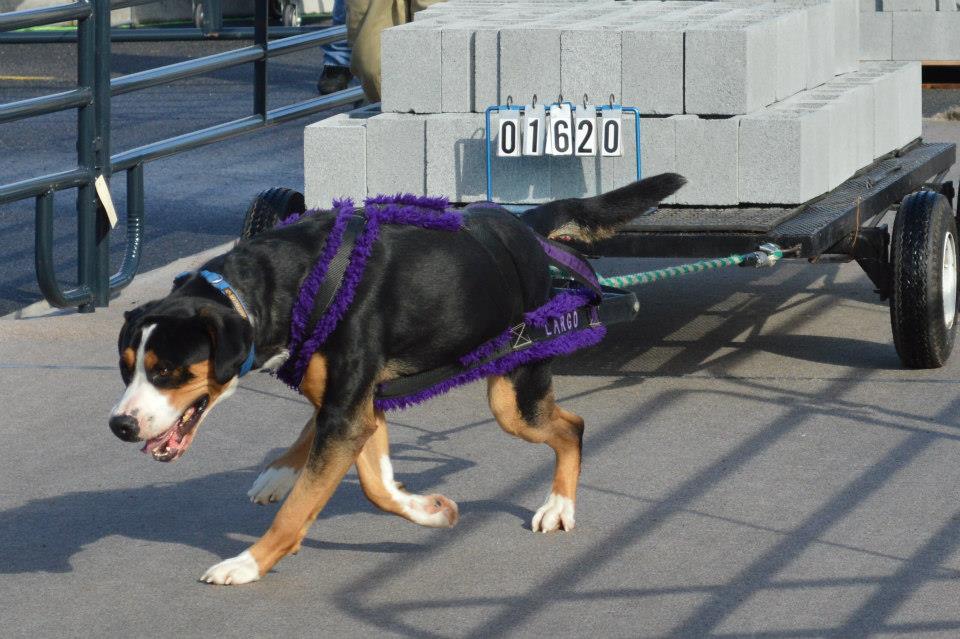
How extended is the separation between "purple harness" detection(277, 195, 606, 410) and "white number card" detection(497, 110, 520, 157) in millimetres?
1415

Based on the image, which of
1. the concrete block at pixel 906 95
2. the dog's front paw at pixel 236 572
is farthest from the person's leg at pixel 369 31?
the dog's front paw at pixel 236 572

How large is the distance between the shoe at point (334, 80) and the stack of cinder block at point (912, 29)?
20.1 ft

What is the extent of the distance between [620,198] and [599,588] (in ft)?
4.65

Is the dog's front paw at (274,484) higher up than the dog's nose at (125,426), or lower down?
lower down

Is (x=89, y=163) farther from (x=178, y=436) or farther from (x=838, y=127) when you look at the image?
(x=178, y=436)

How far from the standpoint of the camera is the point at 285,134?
14430 mm

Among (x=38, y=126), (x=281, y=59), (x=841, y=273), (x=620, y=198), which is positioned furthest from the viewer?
(x=281, y=59)

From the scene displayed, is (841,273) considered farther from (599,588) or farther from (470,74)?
(599,588)

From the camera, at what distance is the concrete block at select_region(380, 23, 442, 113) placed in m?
6.89

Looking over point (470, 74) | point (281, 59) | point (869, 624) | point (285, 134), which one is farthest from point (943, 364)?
point (281, 59)

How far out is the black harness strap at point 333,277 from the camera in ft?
14.4

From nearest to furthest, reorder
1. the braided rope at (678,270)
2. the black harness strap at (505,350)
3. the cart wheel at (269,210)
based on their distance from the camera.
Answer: the black harness strap at (505,350) → the braided rope at (678,270) → the cart wheel at (269,210)

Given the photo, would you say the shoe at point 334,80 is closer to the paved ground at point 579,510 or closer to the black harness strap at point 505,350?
the paved ground at point 579,510

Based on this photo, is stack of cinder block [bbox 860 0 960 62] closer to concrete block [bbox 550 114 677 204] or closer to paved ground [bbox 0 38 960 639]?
paved ground [bbox 0 38 960 639]
